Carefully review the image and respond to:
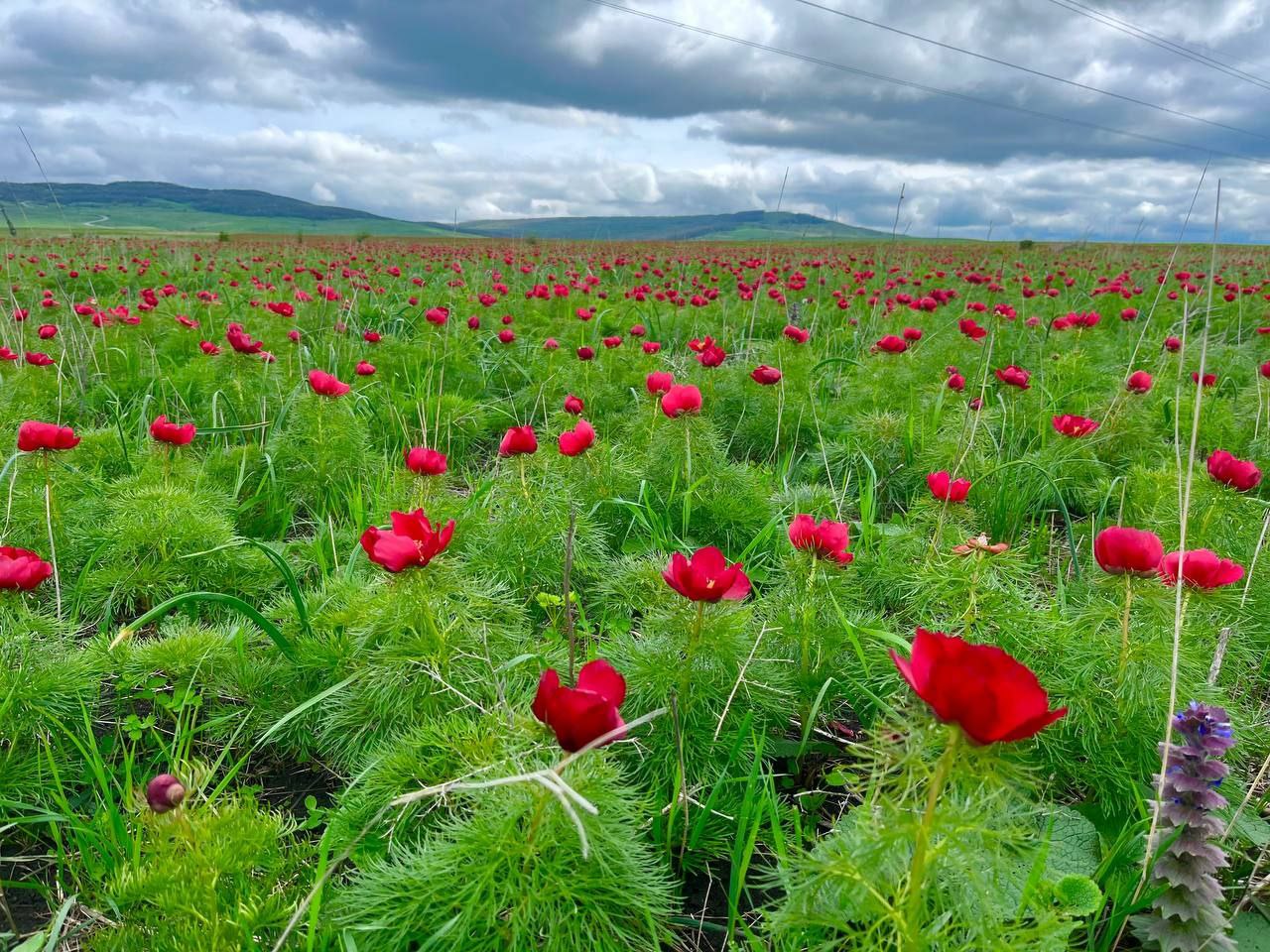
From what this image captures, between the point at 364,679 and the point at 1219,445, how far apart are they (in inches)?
166

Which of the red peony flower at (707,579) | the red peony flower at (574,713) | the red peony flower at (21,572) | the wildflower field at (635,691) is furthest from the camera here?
the red peony flower at (21,572)

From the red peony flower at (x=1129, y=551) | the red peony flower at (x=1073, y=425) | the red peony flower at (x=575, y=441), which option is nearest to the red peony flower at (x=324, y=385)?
the red peony flower at (x=575, y=441)

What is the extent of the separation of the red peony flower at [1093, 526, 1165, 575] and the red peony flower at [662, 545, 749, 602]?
0.79 m

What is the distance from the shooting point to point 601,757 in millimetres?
1301

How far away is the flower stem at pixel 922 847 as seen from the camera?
2.93 ft

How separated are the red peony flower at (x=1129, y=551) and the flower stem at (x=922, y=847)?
90cm

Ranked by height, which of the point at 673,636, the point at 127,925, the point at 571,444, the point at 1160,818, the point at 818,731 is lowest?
the point at 818,731

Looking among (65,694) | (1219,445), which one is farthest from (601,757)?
(1219,445)

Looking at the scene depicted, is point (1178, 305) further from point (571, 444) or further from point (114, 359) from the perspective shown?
point (114, 359)

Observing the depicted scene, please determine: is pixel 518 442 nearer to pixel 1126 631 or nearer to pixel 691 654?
pixel 691 654

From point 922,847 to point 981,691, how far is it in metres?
0.24

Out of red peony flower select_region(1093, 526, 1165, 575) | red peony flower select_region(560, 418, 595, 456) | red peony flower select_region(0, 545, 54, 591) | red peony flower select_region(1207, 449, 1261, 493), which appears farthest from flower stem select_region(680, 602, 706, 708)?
red peony flower select_region(1207, 449, 1261, 493)

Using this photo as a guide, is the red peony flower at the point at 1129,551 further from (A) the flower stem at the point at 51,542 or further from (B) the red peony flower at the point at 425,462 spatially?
(A) the flower stem at the point at 51,542

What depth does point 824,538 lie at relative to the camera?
1.83 m
